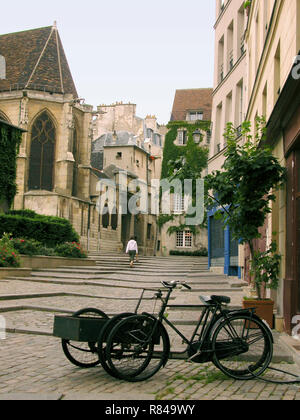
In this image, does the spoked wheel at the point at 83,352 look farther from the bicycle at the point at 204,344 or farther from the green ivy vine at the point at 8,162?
the green ivy vine at the point at 8,162

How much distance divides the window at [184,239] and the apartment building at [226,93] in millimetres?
21648

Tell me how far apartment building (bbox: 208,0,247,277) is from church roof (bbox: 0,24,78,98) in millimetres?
20126

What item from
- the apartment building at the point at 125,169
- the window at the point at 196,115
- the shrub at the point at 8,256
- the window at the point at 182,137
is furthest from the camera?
the window at the point at 196,115

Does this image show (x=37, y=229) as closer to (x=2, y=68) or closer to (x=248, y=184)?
(x=248, y=184)

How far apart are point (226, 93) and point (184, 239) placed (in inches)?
1019

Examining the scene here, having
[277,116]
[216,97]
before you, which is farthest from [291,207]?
[216,97]

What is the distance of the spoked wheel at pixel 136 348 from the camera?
15.5ft

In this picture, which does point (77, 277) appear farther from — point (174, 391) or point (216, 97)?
point (174, 391)

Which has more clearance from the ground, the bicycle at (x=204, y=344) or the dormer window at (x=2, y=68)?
the dormer window at (x=2, y=68)

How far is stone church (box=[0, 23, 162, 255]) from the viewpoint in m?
35.2

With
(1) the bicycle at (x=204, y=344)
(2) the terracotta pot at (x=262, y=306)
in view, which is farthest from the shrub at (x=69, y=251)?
(1) the bicycle at (x=204, y=344)

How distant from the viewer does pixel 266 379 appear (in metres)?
4.98

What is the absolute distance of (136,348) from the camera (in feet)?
15.9

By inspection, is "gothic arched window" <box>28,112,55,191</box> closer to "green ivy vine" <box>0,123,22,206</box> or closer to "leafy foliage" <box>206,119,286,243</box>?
"green ivy vine" <box>0,123,22,206</box>
